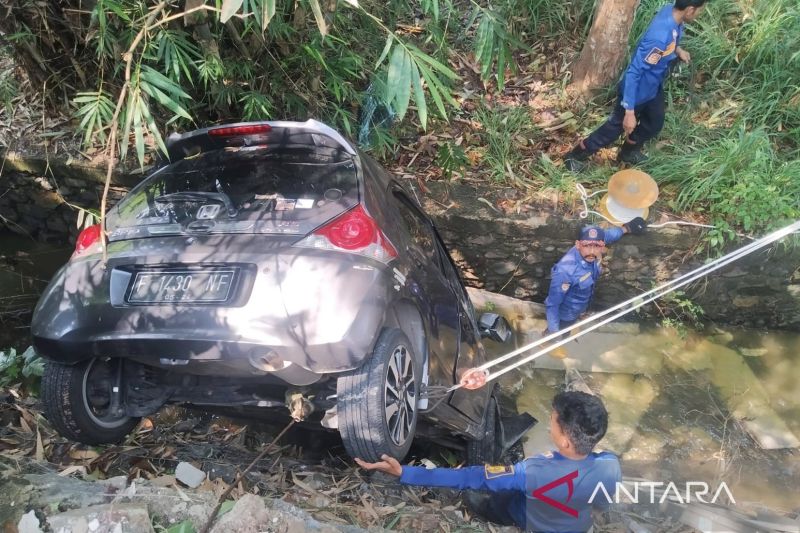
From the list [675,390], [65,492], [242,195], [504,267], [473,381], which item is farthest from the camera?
[504,267]

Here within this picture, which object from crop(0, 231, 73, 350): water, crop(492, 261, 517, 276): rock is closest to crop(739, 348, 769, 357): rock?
crop(492, 261, 517, 276): rock

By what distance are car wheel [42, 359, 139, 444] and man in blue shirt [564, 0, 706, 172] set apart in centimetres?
410

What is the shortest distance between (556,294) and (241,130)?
2.84m

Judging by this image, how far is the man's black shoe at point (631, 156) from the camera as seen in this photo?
5012mm

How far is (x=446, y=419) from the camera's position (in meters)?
3.02

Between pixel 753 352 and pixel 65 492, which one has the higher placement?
pixel 65 492

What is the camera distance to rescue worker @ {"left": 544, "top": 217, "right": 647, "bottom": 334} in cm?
428

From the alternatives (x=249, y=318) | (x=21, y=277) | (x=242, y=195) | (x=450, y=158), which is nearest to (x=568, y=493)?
(x=249, y=318)

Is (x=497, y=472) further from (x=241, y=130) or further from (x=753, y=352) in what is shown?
(x=753, y=352)

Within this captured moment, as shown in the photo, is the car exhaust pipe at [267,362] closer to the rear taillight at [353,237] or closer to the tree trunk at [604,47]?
the rear taillight at [353,237]

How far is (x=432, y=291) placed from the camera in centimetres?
300

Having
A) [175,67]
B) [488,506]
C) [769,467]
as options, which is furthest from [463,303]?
[769,467]

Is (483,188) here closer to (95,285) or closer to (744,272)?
(744,272)

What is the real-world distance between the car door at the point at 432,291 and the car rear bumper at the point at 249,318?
45 cm
